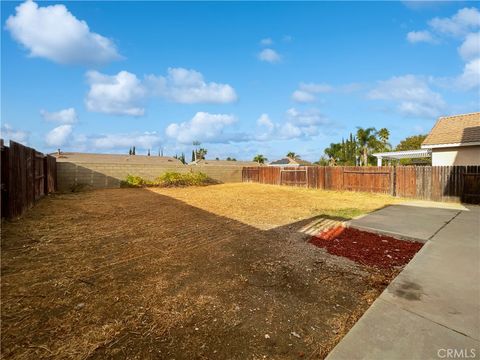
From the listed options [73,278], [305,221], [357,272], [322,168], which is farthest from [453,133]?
[73,278]

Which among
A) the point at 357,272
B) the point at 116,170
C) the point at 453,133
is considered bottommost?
the point at 357,272

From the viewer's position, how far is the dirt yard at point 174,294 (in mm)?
1979

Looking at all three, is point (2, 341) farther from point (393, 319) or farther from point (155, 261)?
point (393, 319)

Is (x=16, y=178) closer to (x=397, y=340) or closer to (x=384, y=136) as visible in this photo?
(x=397, y=340)

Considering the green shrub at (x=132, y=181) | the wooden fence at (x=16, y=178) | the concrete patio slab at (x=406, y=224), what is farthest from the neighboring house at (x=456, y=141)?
the wooden fence at (x=16, y=178)

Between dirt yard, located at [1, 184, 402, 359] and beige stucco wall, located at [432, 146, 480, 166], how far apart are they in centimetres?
1298

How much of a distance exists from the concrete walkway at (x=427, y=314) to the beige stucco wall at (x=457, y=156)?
459 inches

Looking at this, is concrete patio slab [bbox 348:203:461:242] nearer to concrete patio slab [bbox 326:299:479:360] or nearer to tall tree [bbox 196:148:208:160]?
concrete patio slab [bbox 326:299:479:360]

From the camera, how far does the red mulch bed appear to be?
3.91 metres

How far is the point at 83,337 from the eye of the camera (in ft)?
6.66

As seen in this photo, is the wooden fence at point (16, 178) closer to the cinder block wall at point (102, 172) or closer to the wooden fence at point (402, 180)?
the cinder block wall at point (102, 172)

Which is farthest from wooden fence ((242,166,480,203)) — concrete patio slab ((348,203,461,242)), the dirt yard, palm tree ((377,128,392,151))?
palm tree ((377,128,392,151))

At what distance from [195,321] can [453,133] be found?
56.2 feet

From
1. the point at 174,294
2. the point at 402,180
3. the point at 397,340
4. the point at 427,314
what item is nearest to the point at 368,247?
the point at 427,314
